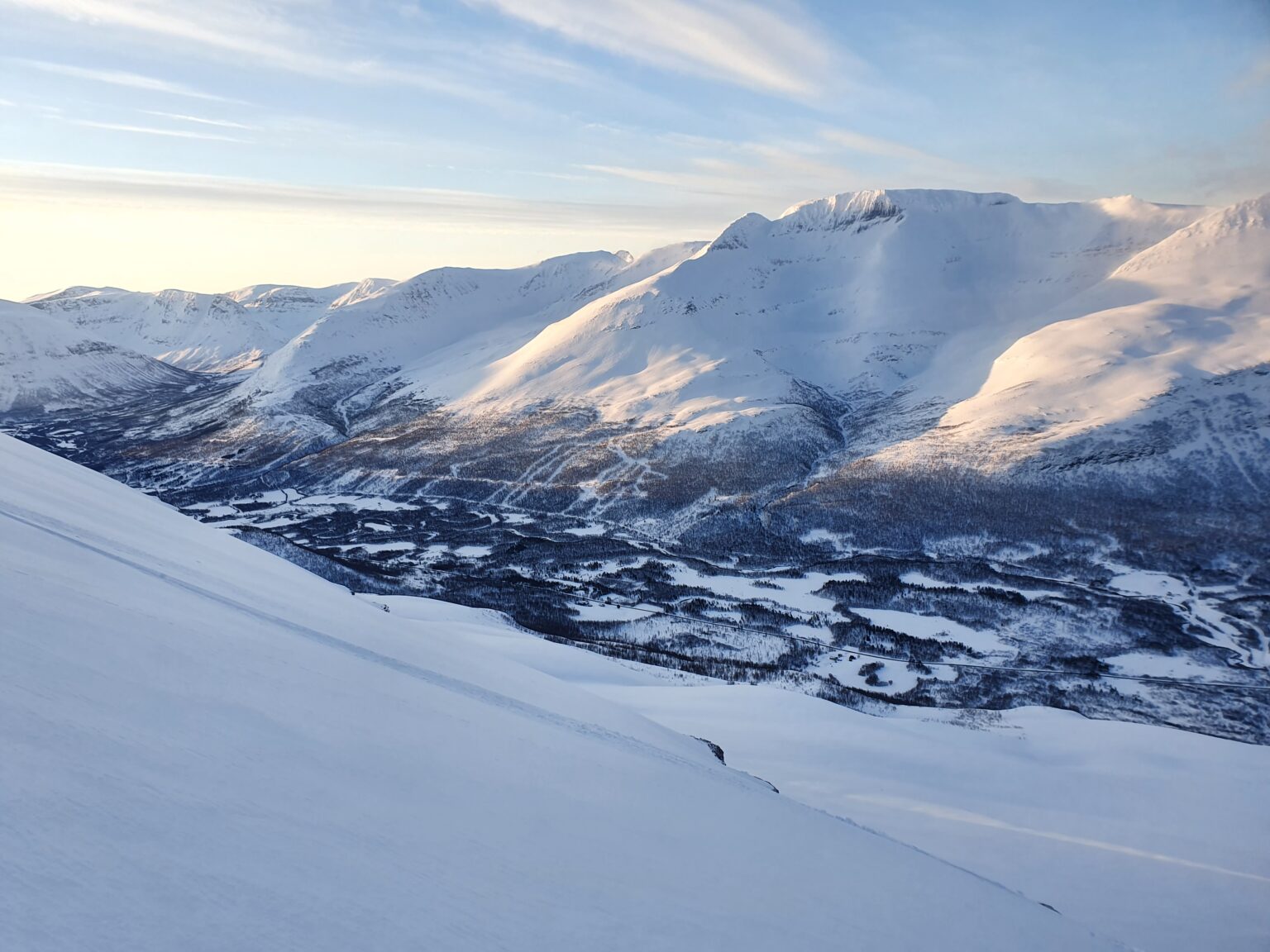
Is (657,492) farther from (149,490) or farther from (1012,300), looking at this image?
(1012,300)

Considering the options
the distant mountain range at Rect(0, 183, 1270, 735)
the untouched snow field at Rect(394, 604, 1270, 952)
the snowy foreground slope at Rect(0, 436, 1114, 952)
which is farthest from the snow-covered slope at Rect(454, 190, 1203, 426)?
the snowy foreground slope at Rect(0, 436, 1114, 952)

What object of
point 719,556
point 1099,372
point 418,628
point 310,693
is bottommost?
point 719,556

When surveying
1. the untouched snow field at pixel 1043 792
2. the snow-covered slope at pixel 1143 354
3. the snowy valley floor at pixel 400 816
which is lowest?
the untouched snow field at pixel 1043 792

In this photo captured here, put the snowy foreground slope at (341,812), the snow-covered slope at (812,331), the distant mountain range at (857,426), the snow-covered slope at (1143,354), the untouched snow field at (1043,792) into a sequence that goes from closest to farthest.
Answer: the snowy foreground slope at (341,812) → the untouched snow field at (1043,792) → the distant mountain range at (857,426) → the snow-covered slope at (1143,354) → the snow-covered slope at (812,331)

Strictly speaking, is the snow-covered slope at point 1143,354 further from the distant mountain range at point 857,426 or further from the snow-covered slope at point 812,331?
the snow-covered slope at point 812,331

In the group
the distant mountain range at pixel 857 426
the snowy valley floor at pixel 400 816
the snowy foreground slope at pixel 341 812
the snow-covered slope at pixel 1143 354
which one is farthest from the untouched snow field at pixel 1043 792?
the snow-covered slope at pixel 1143 354

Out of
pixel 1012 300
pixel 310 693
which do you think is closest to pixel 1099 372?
pixel 1012 300

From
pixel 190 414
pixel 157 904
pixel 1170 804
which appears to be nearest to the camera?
pixel 157 904
